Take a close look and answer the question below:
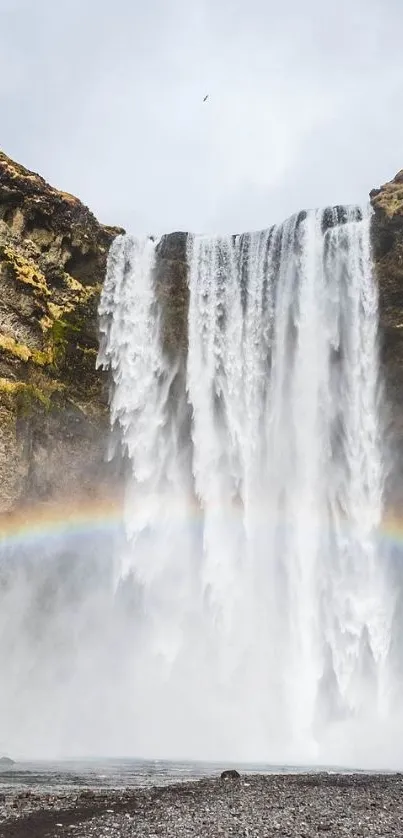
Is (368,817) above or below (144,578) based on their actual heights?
below

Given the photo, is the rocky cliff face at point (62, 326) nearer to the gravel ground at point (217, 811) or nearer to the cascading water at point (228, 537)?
the cascading water at point (228, 537)

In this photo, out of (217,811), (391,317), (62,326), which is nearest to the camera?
(217,811)

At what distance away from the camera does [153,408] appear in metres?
32.7

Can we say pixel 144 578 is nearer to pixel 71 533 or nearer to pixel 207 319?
pixel 71 533

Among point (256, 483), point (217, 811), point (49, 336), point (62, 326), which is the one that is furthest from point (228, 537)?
point (217, 811)

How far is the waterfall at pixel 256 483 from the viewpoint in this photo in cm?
2722

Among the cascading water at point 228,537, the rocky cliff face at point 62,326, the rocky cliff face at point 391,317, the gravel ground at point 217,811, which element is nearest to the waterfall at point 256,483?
the cascading water at point 228,537

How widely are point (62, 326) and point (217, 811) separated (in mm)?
23895

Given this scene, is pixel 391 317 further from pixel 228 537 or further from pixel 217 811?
pixel 217 811

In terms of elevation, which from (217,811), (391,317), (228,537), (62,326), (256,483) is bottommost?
(217,811)

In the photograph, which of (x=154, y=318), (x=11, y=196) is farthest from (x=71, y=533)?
(x=11, y=196)

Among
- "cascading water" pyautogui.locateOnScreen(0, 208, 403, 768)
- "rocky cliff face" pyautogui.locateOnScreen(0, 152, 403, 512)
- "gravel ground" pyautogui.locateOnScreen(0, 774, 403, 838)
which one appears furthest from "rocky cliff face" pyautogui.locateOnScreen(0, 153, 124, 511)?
"gravel ground" pyautogui.locateOnScreen(0, 774, 403, 838)

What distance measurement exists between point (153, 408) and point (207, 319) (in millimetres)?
4816

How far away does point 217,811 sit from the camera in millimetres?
11680
